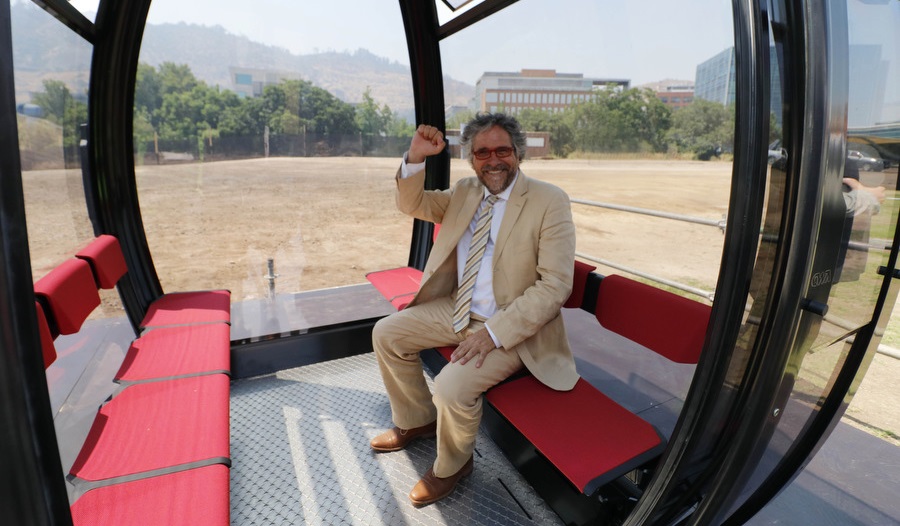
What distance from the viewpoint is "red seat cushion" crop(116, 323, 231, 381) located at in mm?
2250

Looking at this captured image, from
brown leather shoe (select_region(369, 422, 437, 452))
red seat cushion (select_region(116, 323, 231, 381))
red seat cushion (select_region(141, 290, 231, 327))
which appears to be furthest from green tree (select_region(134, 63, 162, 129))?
brown leather shoe (select_region(369, 422, 437, 452))

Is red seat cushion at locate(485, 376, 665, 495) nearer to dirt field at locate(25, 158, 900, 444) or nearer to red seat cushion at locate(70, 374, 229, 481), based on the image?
red seat cushion at locate(70, 374, 229, 481)

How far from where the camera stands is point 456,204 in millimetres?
2619

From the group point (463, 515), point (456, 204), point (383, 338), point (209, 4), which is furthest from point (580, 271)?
point (209, 4)

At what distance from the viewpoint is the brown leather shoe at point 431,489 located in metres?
2.15

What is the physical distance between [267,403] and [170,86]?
7.27 feet

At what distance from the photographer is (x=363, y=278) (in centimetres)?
425

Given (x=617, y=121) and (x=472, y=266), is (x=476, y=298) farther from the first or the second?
(x=617, y=121)

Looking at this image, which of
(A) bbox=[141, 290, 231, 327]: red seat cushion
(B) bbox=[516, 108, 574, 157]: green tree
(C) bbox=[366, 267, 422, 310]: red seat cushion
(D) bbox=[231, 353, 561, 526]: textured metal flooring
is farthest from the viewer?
(B) bbox=[516, 108, 574, 157]: green tree

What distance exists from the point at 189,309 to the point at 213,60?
65.7 inches

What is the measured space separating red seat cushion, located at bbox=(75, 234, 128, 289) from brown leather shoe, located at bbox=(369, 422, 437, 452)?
1.68m

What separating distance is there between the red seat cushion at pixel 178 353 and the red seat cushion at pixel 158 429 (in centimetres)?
10

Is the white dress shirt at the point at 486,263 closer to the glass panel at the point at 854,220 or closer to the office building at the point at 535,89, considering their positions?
the glass panel at the point at 854,220

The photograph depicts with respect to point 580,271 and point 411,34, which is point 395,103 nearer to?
point 411,34
